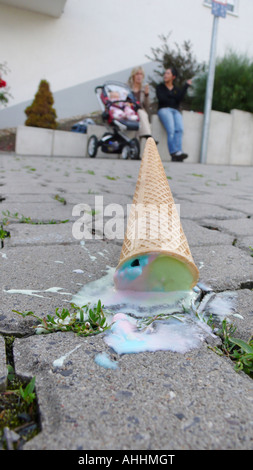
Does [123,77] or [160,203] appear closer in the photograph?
[160,203]

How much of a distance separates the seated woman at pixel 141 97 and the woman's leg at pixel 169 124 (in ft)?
1.17

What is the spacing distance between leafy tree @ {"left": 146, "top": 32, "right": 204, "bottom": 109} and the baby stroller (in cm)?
260

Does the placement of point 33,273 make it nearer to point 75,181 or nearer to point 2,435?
point 2,435

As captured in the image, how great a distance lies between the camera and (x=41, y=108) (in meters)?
9.30

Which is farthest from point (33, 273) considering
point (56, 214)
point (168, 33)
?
point (168, 33)

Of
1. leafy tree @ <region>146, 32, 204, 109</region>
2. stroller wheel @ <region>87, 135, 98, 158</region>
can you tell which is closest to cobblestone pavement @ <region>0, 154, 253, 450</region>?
stroller wheel @ <region>87, 135, 98, 158</region>

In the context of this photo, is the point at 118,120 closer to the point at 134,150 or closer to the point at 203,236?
the point at 134,150

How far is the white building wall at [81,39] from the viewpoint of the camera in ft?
32.8

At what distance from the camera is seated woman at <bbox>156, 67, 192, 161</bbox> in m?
8.80

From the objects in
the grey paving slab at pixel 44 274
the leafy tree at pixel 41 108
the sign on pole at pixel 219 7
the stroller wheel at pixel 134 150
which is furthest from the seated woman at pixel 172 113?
the grey paving slab at pixel 44 274

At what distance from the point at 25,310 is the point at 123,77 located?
35.8 feet

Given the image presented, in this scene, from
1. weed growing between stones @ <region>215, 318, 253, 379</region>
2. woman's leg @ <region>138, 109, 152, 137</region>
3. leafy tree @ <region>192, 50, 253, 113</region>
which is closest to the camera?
weed growing between stones @ <region>215, 318, 253, 379</region>

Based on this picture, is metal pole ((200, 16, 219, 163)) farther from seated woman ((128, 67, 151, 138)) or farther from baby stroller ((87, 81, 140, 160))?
baby stroller ((87, 81, 140, 160))
